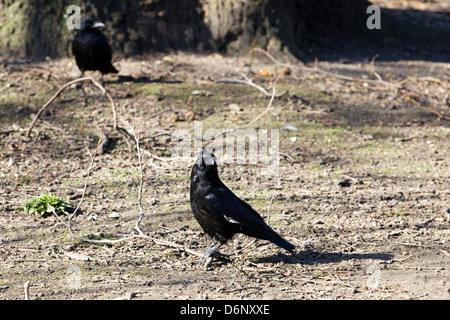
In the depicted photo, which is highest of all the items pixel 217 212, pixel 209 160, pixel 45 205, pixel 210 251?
pixel 209 160

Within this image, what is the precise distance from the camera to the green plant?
447cm

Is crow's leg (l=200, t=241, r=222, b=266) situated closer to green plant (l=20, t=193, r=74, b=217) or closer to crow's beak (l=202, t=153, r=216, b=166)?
crow's beak (l=202, t=153, r=216, b=166)

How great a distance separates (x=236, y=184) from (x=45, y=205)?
182 cm

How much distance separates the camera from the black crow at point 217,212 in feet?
12.1

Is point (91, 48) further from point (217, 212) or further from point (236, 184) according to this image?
point (217, 212)

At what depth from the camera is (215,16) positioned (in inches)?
356

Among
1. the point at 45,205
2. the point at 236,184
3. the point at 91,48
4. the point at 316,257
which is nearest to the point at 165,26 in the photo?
the point at 91,48

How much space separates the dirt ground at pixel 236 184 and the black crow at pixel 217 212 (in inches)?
9.9

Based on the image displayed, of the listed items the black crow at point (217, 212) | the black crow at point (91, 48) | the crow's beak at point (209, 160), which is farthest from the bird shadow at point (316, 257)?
the black crow at point (91, 48)

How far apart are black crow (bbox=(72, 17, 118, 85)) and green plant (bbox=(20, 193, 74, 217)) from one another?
3.26 meters

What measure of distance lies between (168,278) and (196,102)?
13.2 ft

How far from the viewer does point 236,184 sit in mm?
5387

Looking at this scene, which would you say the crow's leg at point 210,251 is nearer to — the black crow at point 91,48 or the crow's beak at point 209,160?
the crow's beak at point 209,160

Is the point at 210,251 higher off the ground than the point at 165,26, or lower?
lower
